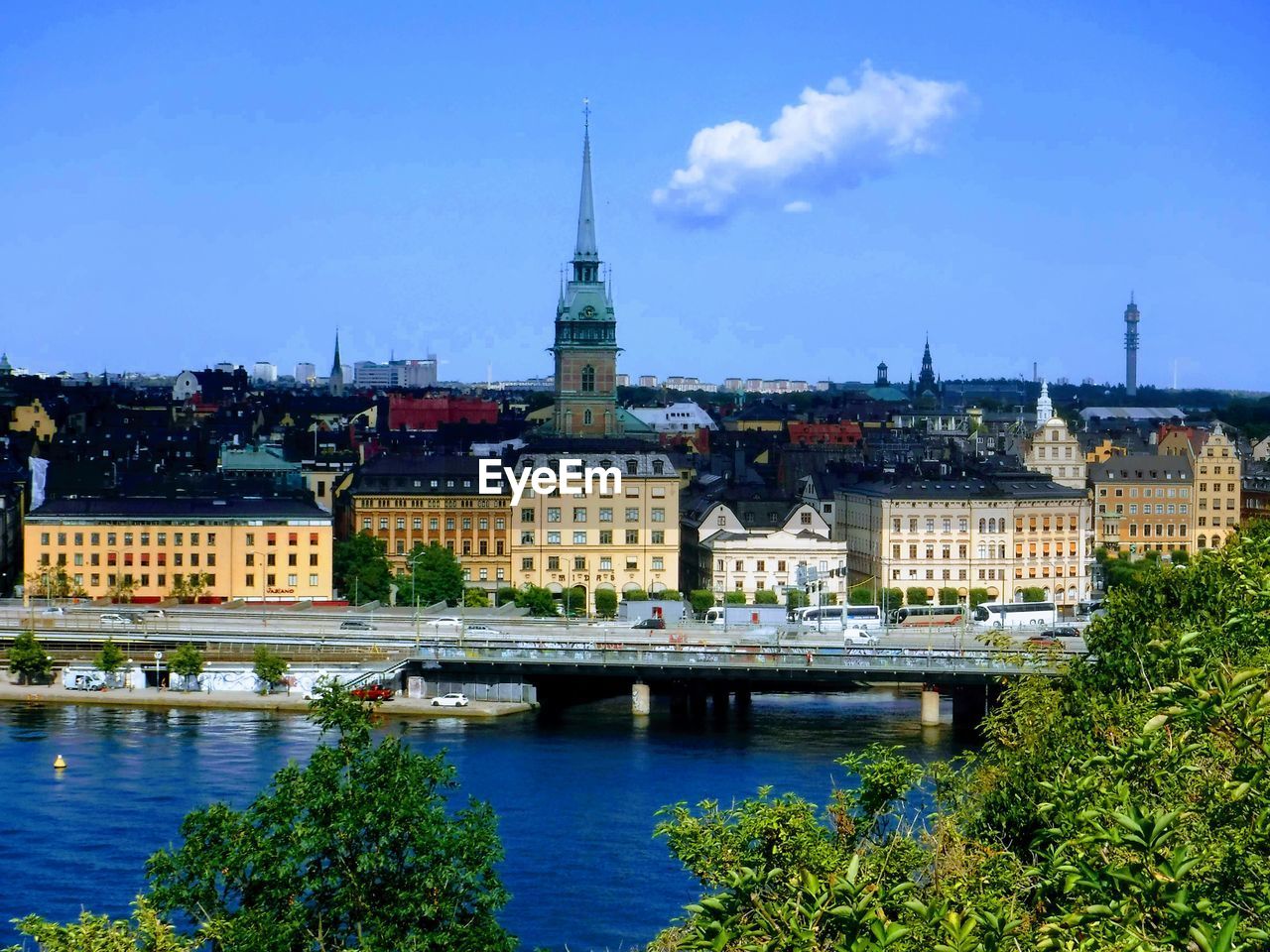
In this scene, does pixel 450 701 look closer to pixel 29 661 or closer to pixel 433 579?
pixel 29 661

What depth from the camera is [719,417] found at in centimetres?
10831

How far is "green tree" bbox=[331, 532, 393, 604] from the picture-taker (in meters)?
47.5

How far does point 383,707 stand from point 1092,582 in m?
24.1

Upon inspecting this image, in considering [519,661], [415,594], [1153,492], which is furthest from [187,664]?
[1153,492]

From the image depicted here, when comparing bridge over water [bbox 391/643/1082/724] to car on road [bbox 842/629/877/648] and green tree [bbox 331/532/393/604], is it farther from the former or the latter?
green tree [bbox 331/532/393/604]

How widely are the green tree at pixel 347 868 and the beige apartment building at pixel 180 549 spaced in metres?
30.4

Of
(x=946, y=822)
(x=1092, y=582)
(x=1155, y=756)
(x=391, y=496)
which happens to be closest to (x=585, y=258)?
(x=391, y=496)

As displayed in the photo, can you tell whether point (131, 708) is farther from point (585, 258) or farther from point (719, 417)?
point (719, 417)

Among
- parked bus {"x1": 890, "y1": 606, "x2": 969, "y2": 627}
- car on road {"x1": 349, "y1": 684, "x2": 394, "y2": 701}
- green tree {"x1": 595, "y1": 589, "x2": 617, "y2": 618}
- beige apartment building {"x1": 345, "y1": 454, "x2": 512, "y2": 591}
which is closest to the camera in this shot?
car on road {"x1": 349, "y1": 684, "x2": 394, "y2": 701}

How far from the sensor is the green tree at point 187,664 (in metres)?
37.2

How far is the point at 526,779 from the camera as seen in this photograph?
29.2 metres

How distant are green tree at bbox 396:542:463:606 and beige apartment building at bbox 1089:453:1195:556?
19.4 meters

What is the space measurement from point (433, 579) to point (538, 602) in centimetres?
205

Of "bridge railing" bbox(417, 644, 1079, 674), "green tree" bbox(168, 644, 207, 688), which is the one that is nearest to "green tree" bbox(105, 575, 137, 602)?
"green tree" bbox(168, 644, 207, 688)
